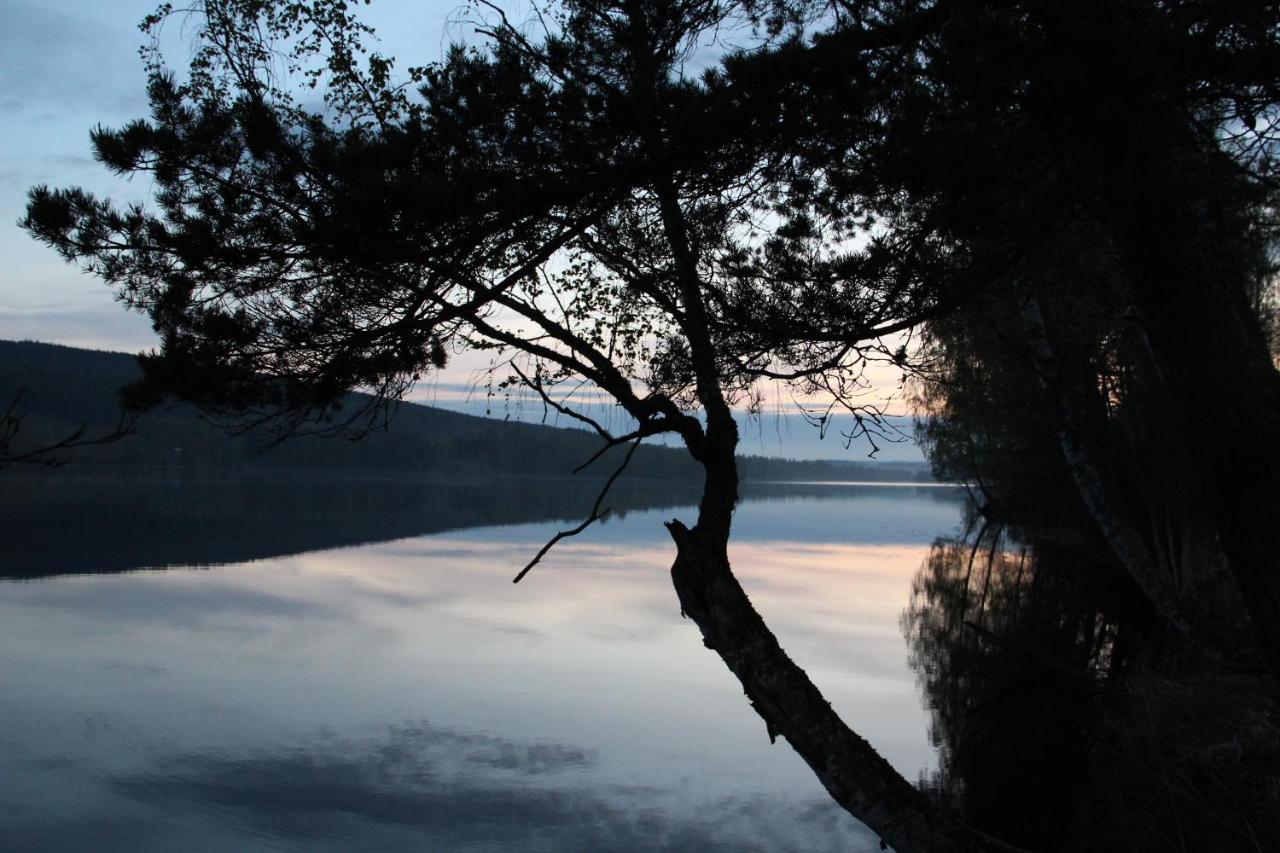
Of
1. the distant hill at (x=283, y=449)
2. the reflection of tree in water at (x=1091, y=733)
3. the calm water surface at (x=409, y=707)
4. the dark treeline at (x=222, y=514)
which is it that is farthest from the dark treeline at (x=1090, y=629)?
the distant hill at (x=283, y=449)

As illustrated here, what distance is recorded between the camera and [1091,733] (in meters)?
7.68

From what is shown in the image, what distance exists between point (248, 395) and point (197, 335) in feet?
1.29

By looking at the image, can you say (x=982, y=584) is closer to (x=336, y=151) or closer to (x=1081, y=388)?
(x=1081, y=388)

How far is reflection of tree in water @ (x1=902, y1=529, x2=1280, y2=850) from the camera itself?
543 cm

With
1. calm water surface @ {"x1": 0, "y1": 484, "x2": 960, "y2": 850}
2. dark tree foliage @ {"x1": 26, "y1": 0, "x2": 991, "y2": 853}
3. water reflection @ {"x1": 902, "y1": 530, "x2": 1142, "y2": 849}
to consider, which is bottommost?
calm water surface @ {"x1": 0, "y1": 484, "x2": 960, "y2": 850}

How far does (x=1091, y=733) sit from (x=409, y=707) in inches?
238

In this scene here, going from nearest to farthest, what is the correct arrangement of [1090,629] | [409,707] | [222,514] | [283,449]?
[409,707]
[1090,629]
[222,514]
[283,449]

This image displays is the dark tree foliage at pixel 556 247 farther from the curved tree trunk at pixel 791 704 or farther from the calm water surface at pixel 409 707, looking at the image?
the calm water surface at pixel 409 707

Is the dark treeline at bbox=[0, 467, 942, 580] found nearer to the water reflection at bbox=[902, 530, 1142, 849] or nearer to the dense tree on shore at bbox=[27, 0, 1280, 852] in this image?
the water reflection at bbox=[902, 530, 1142, 849]

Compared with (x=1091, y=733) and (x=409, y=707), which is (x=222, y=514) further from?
(x=1091, y=733)

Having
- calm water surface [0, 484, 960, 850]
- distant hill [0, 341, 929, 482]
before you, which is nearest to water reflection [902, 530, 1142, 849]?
calm water surface [0, 484, 960, 850]

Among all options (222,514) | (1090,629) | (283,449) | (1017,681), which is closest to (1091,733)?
(1017,681)

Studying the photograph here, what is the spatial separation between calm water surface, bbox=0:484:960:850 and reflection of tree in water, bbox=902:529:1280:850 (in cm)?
58

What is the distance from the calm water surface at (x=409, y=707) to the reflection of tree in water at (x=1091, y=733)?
0.58 m
